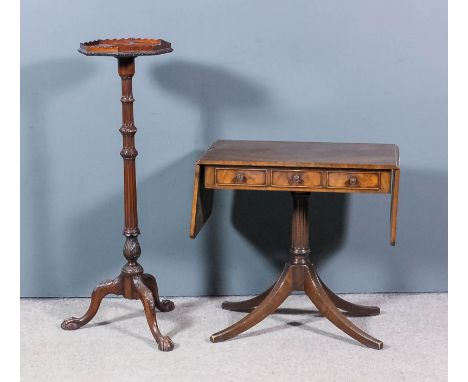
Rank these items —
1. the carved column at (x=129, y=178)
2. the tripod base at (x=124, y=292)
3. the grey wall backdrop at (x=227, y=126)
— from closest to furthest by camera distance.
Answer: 1. the carved column at (x=129, y=178)
2. the tripod base at (x=124, y=292)
3. the grey wall backdrop at (x=227, y=126)

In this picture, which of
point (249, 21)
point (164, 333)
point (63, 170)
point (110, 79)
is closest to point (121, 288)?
point (164, 333)

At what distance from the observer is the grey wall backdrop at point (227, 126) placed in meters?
4.31

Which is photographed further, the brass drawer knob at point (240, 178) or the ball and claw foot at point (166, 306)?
the ball and claw foot at point (166, 306)

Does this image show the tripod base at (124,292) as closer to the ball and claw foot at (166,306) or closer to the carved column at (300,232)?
the ball and claw foot at (166,306)

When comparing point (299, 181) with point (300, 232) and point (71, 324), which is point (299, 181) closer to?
point (300, 232)

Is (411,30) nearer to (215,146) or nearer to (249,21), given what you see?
(249,21)

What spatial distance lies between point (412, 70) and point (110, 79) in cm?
132

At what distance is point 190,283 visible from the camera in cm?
457

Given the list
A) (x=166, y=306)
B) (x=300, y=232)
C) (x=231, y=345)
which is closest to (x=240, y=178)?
(x=300, y=232)

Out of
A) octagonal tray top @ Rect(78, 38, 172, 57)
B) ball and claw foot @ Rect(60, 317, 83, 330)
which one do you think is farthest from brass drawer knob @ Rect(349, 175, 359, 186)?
ball and claw foot @ Rect(60, 317, 83, 330)

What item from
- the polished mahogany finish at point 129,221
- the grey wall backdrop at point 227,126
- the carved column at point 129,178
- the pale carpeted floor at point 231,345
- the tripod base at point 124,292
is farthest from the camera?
the grey wall backdrop at point 227,126

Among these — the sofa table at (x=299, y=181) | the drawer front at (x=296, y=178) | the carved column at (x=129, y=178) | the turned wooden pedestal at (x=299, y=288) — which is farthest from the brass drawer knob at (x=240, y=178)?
A: the carved column at (x=129, y=178)

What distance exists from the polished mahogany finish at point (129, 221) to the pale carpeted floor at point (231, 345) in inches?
2.9

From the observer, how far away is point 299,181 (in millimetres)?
3822
